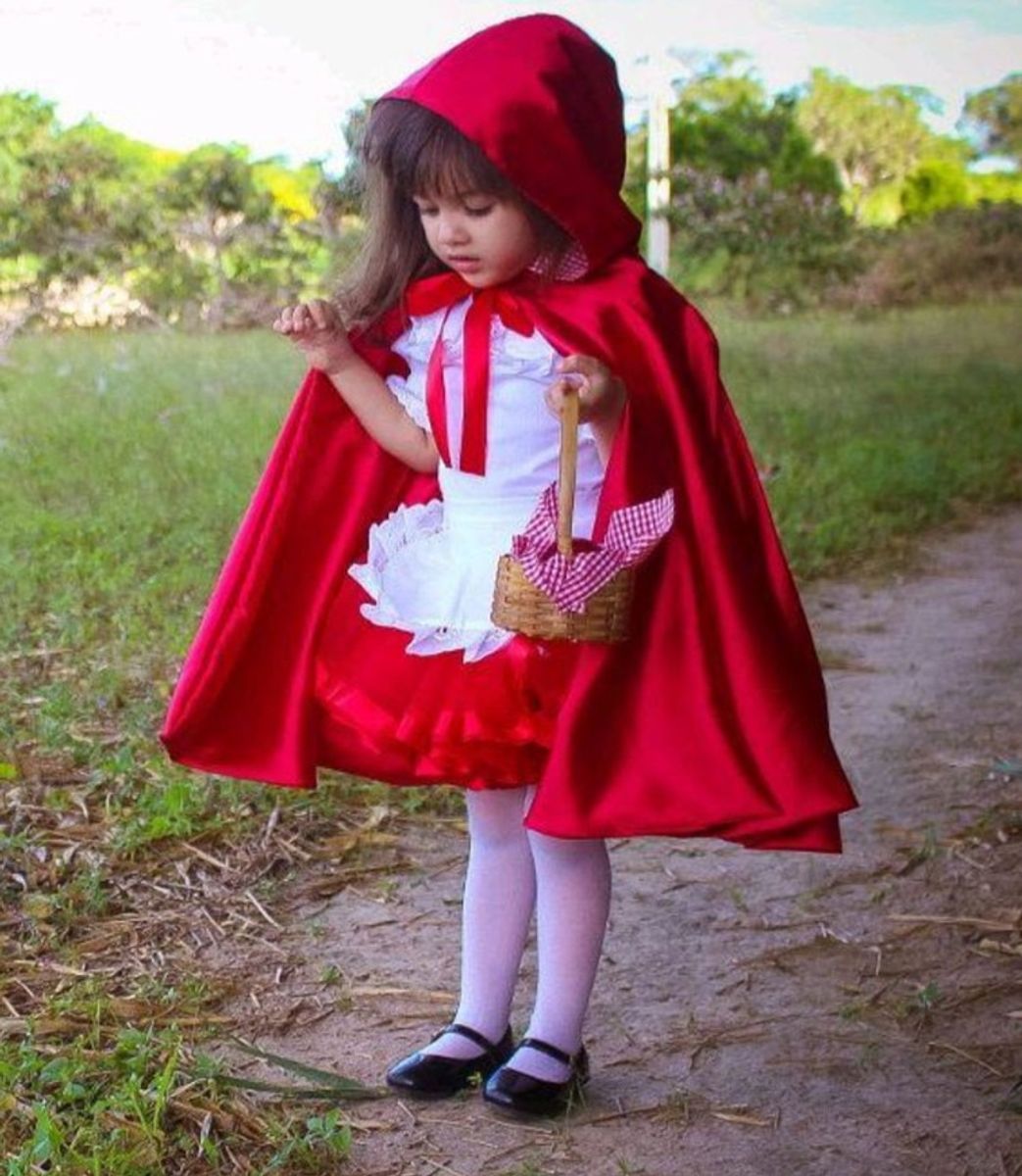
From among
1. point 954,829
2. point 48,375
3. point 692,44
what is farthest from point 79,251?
point 954,829

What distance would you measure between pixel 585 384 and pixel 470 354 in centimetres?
21

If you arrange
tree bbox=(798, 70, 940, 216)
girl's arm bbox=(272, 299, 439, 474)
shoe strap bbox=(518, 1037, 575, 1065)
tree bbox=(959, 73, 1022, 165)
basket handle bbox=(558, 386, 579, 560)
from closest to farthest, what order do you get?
1. basket handle bbox=(558, 386, 579, 560)
2. girl's arm bbox=(272, 299, 439, 474)
3. shoe strap bbox=(518, 1037, 575, 1065)
4. tree bbox=(798, 70, 940, 216)
5. tree bbox=(959, 73, 1022, 165)

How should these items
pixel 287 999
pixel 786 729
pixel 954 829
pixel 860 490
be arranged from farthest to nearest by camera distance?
1. pixel 860 490
2. pixel 954 829
3. pixel 287 999
4. pixel 786 729

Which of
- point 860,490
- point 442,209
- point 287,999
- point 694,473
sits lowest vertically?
point 287,999

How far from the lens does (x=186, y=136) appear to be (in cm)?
503

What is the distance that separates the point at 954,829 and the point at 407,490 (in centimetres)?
161

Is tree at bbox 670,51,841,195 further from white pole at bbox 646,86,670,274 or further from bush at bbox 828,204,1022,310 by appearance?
bush at bbox 828,204,1022,310

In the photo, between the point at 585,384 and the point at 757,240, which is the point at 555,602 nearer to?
the point at 585,384

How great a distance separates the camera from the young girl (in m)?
2.30

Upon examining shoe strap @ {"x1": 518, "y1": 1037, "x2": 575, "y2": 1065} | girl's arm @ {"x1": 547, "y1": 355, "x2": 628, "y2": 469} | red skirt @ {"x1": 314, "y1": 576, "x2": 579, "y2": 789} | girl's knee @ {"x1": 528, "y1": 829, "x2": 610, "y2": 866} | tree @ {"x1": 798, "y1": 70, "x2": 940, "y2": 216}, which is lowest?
shoe strap @ {"x1": 518, "y1": 1037, "x2": 575, "y2": 1065}

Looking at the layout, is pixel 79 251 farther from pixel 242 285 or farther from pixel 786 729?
pixel 786 729

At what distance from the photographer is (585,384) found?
2215mm

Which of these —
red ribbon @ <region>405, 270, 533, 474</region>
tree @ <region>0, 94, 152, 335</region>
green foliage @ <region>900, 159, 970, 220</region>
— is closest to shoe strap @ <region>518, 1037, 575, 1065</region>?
red ribbon @ <region>405, 270, 533, 474</region>

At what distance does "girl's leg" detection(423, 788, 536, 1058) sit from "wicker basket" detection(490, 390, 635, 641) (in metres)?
0.34
